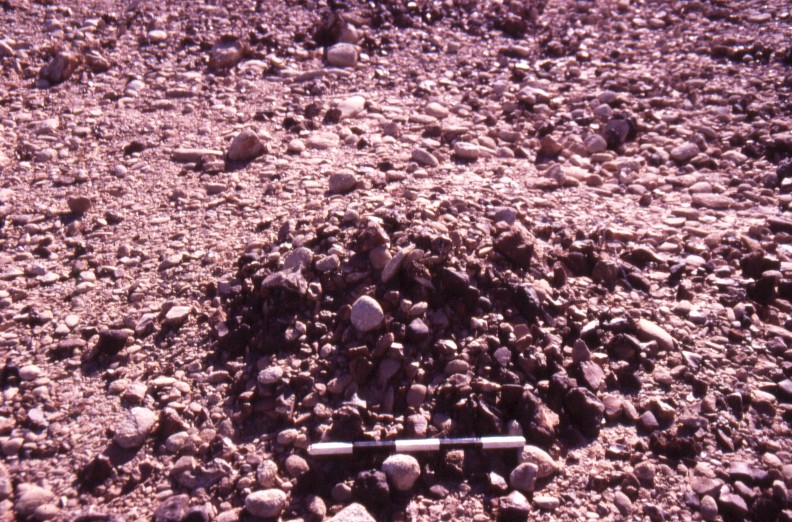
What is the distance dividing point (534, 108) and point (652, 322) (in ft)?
5.82

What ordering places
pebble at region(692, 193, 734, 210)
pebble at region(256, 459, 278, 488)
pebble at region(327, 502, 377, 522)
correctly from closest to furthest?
pebble at region(327, 502, 377, 522) → pebble at region(256, 459, 278, 488) → pebble at region(692, 193, 734, 210)

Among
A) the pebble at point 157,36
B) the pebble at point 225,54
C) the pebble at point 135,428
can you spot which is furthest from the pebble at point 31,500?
the pebble at point 157,36

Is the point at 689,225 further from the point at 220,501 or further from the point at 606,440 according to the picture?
the point at 220,501

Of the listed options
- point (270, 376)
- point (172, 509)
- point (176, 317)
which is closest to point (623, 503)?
point (270, 376)

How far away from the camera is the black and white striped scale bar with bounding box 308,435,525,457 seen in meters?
1.81

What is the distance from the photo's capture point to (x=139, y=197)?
9.45ft

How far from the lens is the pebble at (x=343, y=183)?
108 inches

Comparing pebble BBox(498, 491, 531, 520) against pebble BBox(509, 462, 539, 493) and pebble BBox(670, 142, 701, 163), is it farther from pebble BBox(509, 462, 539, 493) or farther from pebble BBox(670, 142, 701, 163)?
pebble BBox(670, 142, 701, 163)

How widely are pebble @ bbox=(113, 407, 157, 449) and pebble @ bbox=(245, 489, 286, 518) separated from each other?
39 centimetres

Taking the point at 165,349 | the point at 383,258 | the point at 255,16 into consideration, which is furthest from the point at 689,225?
the point at 255,16

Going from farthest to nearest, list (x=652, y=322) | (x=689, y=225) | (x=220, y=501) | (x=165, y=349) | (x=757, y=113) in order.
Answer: (x=757, y=113), (x=689, y=225), (x=652, y=322), (x=165, y=349), (x=220, y=501)

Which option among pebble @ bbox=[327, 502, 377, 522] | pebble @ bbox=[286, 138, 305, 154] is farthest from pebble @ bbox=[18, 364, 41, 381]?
pebble @ bbox=[286, 138, 305, 154]

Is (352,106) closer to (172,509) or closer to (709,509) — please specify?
(172,509)

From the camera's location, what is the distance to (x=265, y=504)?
67.0 inches
